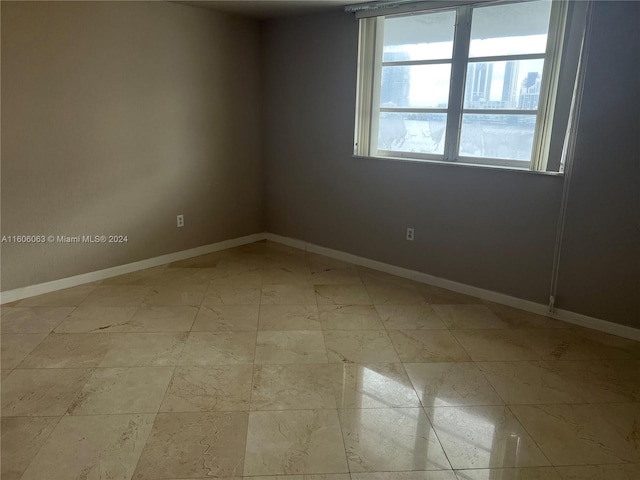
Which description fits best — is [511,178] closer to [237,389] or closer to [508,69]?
[508,69]

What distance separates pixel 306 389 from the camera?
90.7 inches

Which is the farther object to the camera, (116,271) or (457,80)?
→ (116,271)

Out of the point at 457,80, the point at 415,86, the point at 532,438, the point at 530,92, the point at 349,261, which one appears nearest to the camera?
the point at 532,438

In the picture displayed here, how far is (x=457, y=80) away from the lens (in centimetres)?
340

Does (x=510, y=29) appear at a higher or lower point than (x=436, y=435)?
higher

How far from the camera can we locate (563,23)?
9.38 ft

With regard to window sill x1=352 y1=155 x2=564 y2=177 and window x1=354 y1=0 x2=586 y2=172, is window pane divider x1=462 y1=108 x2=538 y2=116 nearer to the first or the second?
window x1=354 y1=0 x2=586 y2=172

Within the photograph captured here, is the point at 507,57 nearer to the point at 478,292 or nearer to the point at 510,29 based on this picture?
the point at 510,29

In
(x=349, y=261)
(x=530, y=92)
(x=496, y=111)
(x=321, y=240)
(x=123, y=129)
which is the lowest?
(x=349, y=261)

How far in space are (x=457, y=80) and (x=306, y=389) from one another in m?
2.49

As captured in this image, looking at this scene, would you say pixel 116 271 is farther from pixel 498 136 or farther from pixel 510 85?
pixel 510 85

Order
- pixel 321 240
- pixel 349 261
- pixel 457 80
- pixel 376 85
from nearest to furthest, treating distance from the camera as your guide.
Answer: pixel 457 80 → pixel 376 85 → pixel 349 261 → pixel 321 240

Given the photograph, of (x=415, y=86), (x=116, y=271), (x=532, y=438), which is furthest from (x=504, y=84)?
(x=116, y=271)

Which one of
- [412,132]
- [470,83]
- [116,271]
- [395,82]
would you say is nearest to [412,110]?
[412,132]
